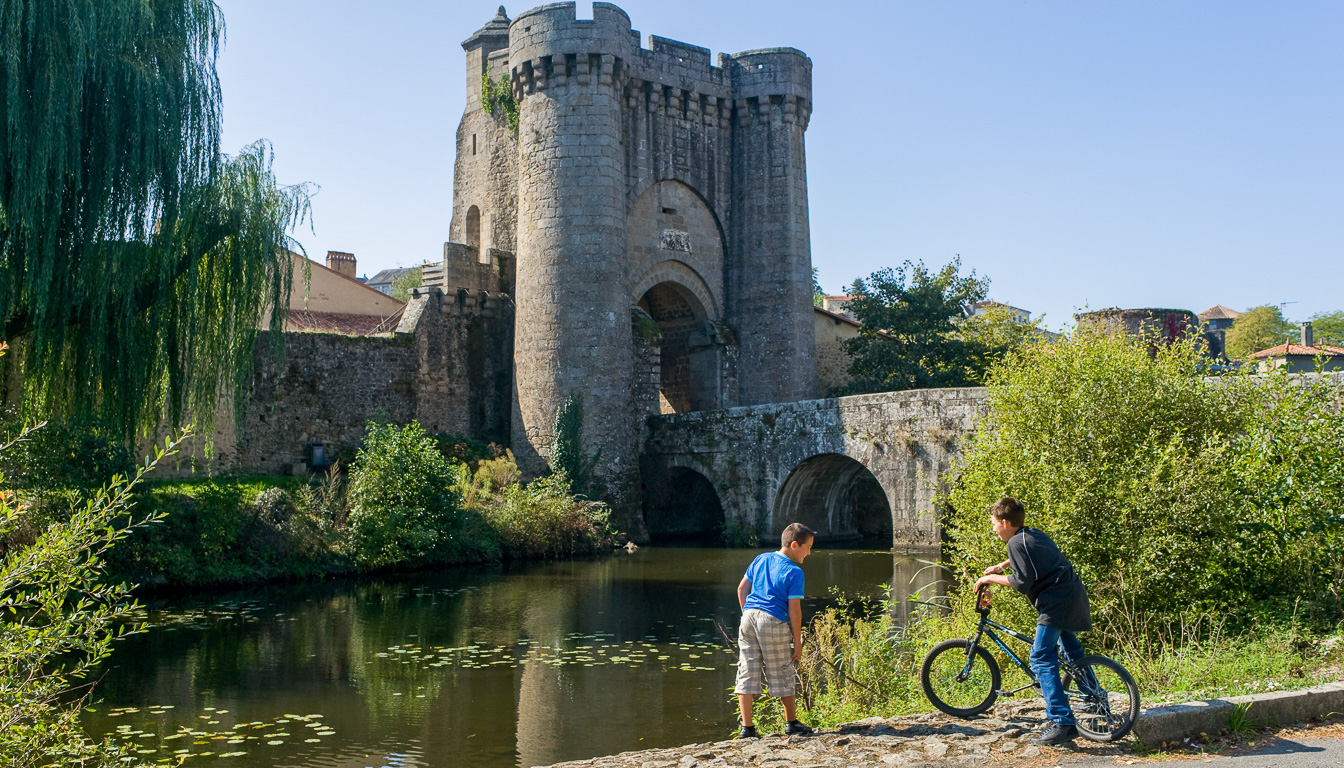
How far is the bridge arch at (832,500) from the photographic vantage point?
2392cm

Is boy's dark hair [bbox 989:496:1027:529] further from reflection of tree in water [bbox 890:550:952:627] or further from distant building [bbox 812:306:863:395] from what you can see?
distant building [bbox 812:306:863:395]

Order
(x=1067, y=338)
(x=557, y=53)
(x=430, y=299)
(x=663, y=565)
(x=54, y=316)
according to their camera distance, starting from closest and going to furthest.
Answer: (x=1067, y=338), (x=54, y=316), (x=663, y=565), (x=557, y=53), (x=430, y=299)

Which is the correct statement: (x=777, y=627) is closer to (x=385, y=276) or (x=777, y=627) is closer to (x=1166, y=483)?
(x=1166, y=483)

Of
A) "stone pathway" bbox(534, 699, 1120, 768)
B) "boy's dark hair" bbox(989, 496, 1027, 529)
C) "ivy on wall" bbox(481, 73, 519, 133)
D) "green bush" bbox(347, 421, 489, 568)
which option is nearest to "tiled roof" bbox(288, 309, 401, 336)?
"ivy on wall" bbox(481, 73, 519, 133)

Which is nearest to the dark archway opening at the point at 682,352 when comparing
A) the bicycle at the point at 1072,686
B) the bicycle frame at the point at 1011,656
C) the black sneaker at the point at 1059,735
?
the bicycle at the point at 1072,686

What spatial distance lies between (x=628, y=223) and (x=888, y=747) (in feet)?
72.6

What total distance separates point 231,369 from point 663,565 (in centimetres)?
846

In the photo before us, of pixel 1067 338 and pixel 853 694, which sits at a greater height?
pixel 1067 338

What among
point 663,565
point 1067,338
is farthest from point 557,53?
point 1067,338

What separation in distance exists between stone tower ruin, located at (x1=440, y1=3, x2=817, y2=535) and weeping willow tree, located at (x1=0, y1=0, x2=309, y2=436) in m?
10.0

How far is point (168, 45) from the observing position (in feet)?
45.0

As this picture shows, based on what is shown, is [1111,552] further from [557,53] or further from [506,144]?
[506,144]

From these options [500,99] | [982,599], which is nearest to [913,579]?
[982,599]

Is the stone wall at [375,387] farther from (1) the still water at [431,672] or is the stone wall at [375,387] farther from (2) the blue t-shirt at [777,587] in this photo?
(2) the blue t-shirt at [777,587]
